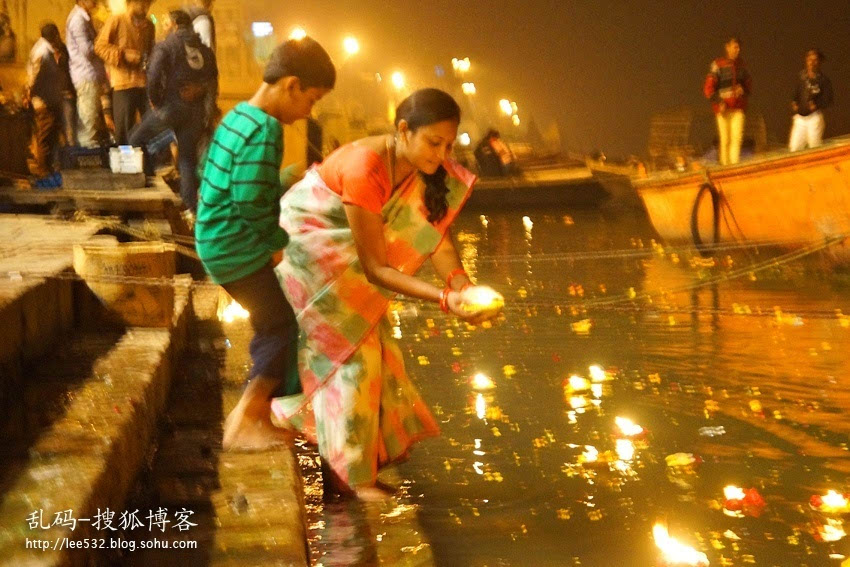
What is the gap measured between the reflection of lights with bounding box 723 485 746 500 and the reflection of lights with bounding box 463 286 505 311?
5.22 ft

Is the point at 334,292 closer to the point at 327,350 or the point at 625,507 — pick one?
the point at 327,350

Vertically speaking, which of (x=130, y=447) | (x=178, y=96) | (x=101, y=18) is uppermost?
(x=101, y=18)

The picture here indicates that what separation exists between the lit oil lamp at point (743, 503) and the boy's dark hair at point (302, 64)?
8.31 ft

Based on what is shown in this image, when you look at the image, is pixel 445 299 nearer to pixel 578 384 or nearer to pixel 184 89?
pixel 578 384

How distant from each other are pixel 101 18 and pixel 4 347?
15889 mm

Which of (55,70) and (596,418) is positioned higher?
(55,70)

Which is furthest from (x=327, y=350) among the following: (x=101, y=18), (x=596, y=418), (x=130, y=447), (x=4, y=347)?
(x=101, y=18)

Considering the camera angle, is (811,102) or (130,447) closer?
(130,447)

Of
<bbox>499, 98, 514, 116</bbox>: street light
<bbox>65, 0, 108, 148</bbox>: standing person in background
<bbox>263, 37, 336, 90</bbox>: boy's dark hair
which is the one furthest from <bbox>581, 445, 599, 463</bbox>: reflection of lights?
<bbox>499, 98, 514, 116</bbox>: street light

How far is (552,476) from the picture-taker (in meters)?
4.71

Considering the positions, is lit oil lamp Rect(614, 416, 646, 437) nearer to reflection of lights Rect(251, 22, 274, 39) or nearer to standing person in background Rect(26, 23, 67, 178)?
standing person in background Rect(26, 23, 67, 178)

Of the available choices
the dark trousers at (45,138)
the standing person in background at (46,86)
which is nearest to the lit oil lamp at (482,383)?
the standing person in background at (46,86)

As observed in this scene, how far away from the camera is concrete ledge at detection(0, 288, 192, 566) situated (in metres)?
2.55

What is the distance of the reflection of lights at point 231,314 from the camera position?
688cm
